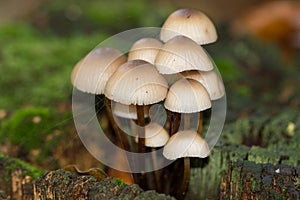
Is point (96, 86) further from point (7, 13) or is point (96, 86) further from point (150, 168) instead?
point (7, 13)

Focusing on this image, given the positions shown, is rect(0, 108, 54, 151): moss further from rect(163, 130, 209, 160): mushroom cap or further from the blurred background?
rect(163, 130, 209, 160): mushroom cap

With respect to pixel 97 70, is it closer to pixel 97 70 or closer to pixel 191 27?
pixel 97 70

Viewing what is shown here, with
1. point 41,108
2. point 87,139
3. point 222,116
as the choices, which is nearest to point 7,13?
point 41,108

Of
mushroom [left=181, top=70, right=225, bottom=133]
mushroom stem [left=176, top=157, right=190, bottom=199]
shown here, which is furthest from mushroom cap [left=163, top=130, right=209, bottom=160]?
mushroom [left=181, top=70, right=225, bottom=133]

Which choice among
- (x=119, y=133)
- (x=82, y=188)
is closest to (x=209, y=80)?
(x=119, y=133)

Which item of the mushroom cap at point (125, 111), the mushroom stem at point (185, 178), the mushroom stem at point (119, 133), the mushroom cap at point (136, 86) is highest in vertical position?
the mushroom cap at point (136, 86)

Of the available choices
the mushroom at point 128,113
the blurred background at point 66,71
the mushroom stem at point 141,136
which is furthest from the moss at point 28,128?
the mushroom stem at point 141,136

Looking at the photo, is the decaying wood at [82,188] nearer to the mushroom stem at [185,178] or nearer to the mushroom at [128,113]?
the mushroom stem at [185,178]
